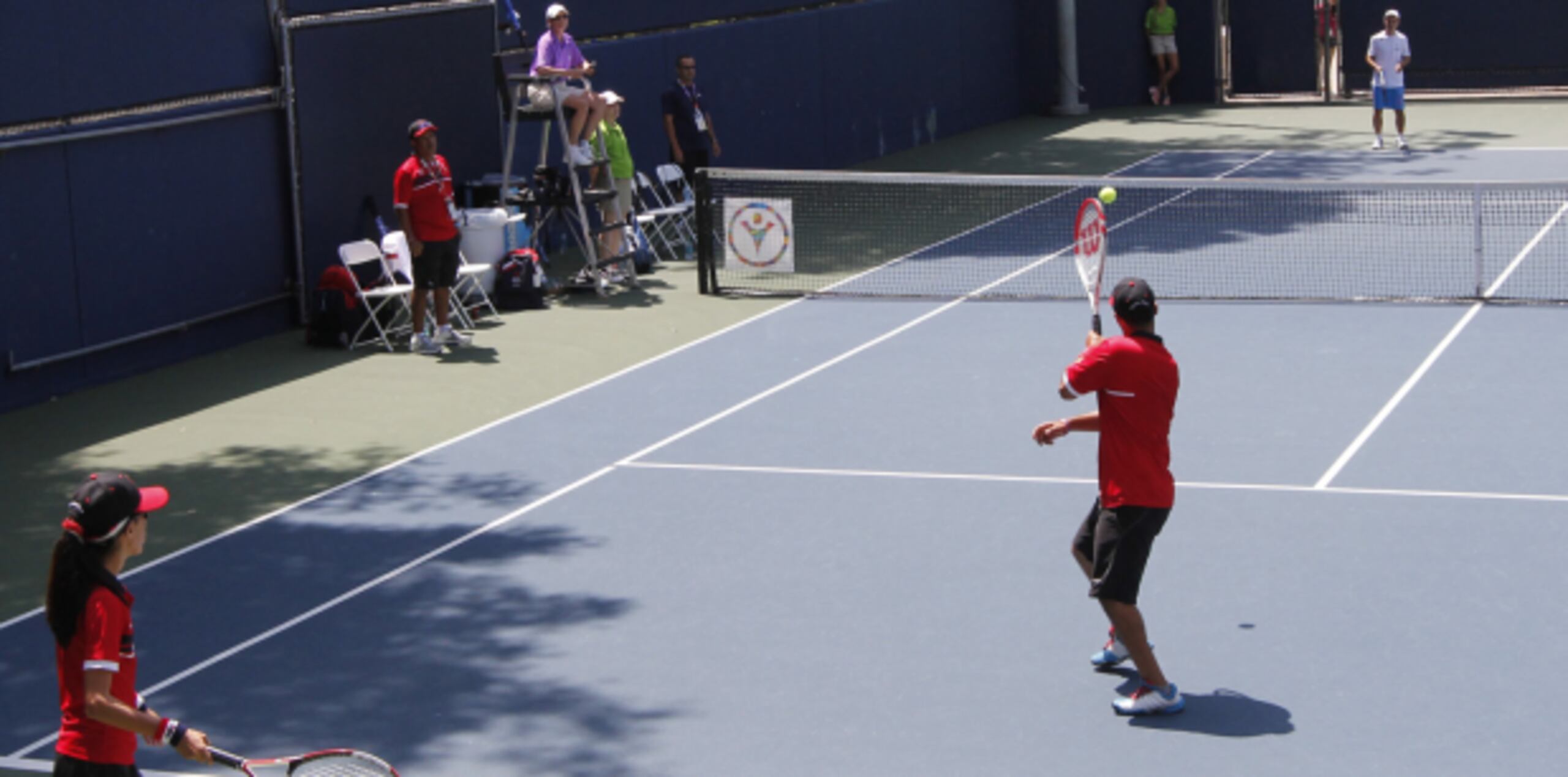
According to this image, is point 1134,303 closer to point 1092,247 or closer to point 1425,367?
point 1092,247

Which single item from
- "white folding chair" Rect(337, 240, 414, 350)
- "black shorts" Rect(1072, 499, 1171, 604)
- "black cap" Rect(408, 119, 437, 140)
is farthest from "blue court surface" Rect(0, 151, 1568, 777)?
"black cap" Rect(408, 119, 437, 140)

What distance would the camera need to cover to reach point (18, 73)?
→ 13.6m

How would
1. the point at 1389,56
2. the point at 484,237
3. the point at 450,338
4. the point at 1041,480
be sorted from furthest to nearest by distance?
1. the point at 1389,56
2. the point at 484,237
3. the point at 450,338
4. the point at 1041,480

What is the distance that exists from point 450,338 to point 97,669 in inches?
408

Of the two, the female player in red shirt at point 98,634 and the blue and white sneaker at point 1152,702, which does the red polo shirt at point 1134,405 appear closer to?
the blue and white sneaker at point 1152,702

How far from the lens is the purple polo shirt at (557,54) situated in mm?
17453

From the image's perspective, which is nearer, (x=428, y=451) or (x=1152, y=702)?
(x=1152, y=702)

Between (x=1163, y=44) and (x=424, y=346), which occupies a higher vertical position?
(x=1163, y=44)

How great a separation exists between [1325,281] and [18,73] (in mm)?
10855

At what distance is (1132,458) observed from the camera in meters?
7.36

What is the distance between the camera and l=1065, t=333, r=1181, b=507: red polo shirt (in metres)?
7.31

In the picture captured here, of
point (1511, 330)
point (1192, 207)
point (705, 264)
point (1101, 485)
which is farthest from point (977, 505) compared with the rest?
point (1192, 207)

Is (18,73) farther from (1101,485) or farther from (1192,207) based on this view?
(1192,207)

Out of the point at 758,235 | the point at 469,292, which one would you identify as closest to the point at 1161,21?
the point at 758,235
